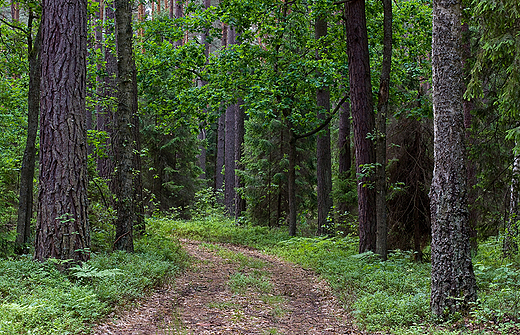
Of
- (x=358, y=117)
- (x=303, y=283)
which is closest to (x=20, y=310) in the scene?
(x=303, y=283)

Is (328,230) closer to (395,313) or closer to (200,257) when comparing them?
(200,257)

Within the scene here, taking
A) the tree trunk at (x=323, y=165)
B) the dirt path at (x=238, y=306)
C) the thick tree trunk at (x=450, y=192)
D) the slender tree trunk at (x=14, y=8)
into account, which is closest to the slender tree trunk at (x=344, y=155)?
the tree trunk at (x=323, y=165)

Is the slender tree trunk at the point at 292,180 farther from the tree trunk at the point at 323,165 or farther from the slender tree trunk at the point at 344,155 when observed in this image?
the slender tree trunk at the point at 344,155

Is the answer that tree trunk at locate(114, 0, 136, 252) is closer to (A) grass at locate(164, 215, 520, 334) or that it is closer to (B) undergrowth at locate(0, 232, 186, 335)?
(B) undergrowth at locate(0, 232, 186, 335)

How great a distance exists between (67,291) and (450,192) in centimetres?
564

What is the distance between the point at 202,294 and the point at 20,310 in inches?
138

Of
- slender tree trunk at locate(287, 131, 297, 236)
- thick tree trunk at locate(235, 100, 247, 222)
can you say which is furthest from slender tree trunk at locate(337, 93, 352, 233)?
thick tree trunk at locate(235, 100, 247, 222)

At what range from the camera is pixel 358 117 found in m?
10.5

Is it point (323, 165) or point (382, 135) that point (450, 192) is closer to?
point (382, 135)

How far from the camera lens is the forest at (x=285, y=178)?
564 cm

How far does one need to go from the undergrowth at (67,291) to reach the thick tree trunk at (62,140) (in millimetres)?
412

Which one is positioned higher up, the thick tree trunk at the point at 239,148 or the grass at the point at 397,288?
the thick tree trunk at the point at 239,148

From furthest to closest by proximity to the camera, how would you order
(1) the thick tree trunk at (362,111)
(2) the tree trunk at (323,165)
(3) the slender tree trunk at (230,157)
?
1. (3) the slender tree trunk at (230,157)
2. (2) the tree trunk at (323,165)
3. (1) the thick tree trunk at (362,111)

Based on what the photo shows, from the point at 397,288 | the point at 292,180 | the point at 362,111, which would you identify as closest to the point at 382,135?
the point at 362,111
